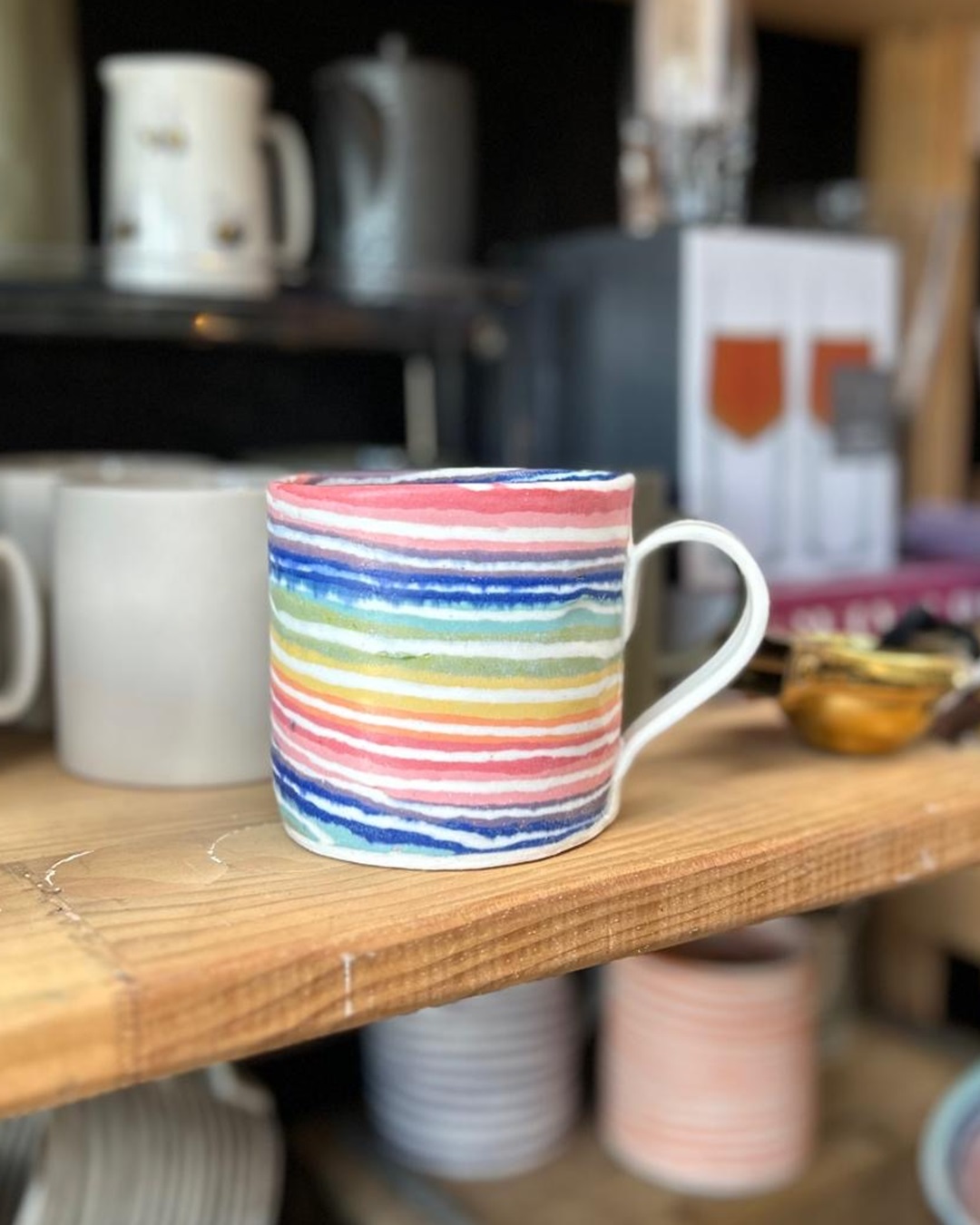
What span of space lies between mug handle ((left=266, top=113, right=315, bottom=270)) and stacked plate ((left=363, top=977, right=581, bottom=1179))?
0.46 m

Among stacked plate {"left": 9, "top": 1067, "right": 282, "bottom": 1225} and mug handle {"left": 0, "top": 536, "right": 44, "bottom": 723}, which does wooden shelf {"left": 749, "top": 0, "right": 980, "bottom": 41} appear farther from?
stacked plate {"left": 9, "top": 1067, "right": 282, "bottom": 1225}

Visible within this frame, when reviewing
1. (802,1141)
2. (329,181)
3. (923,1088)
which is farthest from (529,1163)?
(329,181)

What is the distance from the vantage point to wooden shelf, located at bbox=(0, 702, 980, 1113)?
0.37m

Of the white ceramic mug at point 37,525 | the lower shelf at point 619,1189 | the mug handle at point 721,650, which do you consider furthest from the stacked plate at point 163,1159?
the mug handle at point 721,650

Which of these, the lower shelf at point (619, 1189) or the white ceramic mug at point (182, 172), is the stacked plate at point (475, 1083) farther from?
the white ceramic mug at point (182, 172)

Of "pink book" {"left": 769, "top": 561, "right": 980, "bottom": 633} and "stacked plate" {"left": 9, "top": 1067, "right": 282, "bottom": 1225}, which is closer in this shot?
"stacked plate" {"left": 9, "top": 1067, "right": 282, "bottom": 1225}

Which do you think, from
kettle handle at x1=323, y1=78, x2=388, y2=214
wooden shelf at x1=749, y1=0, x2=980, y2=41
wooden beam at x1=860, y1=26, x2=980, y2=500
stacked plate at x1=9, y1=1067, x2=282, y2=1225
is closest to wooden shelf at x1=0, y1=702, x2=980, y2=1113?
stacked plate at x1=9, y1=1067, x2=282, y2=1225

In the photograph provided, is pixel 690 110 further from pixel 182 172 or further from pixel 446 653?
pixel 446 653

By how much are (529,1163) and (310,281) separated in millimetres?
550

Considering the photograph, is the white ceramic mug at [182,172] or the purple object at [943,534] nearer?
the white ceramic mug at [182,172]

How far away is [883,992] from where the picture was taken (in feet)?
3.40

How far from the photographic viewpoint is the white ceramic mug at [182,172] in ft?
2.42

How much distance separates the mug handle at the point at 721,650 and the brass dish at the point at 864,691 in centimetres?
10

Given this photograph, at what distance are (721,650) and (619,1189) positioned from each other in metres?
0.45
